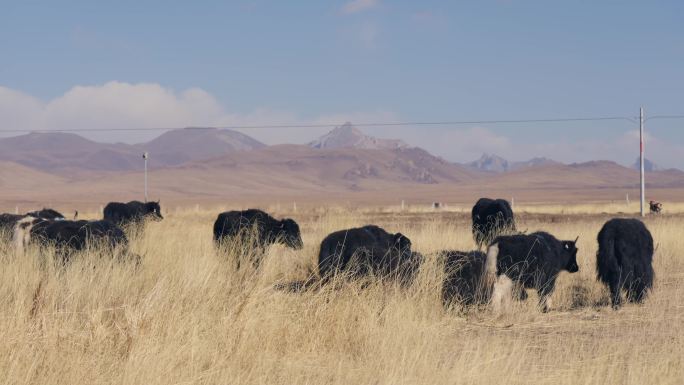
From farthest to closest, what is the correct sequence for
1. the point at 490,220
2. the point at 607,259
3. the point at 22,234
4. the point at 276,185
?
the point at 276,185 < the point at 490,220 < the point at 22,234 < the point at 607,259

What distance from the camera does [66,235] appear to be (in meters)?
13.0

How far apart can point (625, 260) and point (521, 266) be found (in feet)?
5.21

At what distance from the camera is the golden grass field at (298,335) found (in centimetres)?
662

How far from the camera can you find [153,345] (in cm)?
685

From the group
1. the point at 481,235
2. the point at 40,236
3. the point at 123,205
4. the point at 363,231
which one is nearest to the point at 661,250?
the point at 481,235

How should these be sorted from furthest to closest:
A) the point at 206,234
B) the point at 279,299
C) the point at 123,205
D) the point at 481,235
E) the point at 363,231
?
the point at 123,205 → the point at 206,234 → the point at 481,235 → the point at 363,231 → the point at 279,299

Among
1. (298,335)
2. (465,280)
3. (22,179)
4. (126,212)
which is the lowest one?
(298,335)

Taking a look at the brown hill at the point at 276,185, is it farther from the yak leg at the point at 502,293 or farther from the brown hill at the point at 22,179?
the yak leg at the point at 502,293

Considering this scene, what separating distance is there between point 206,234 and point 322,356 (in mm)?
12683

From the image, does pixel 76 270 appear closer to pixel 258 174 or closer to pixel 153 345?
pixel 153 345

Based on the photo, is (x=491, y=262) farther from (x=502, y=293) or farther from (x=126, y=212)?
(x=126, y=212)

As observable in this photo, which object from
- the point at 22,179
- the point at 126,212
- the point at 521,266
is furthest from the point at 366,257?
the point at 22,179

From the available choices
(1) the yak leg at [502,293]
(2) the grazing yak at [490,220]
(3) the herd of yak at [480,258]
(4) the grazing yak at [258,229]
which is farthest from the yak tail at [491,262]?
(2) the grazing yak at [490,220]

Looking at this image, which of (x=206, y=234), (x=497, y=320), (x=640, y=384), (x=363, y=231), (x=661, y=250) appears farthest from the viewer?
(x=206, y=234)
